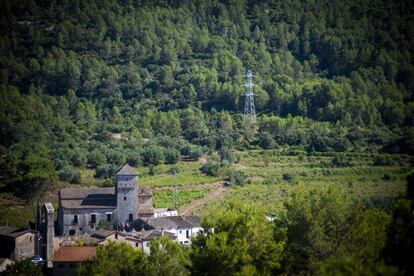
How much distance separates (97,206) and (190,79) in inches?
1565

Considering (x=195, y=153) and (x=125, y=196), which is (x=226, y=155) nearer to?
(x=195, y=153)

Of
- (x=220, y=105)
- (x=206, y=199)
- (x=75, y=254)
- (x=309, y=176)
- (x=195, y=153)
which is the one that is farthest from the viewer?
(x=220, y=105)

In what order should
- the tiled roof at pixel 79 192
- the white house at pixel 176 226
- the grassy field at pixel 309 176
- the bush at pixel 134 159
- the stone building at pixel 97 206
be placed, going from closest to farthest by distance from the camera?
the white house at pixel 176 226 → the stone building at pixel 97 206 → the tiled roof at pixel 79 192 → the grassy field at pixel 309 176 → the bush at pixel 134 159

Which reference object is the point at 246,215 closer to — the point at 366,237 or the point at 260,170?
the point at 366,237

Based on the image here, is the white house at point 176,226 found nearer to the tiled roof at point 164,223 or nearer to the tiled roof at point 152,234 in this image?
the tiled roof at point 164,223

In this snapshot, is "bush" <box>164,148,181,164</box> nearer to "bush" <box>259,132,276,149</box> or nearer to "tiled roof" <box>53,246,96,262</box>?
"bush" <box>259,132,276,149</box>

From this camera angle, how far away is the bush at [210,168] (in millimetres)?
82125

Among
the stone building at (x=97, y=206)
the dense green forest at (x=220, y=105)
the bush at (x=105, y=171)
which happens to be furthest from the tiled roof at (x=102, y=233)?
the bush at (x=105, y=171)

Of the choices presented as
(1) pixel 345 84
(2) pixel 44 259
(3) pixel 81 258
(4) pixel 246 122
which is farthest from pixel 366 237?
(1) pixel 345 84

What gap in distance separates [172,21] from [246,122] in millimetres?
31244

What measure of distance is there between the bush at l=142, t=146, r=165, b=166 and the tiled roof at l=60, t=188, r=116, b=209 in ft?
42.3

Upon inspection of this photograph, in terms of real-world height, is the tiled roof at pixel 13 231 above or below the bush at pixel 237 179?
below

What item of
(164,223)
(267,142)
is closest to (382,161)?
(267,142)

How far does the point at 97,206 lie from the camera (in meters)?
70.0
